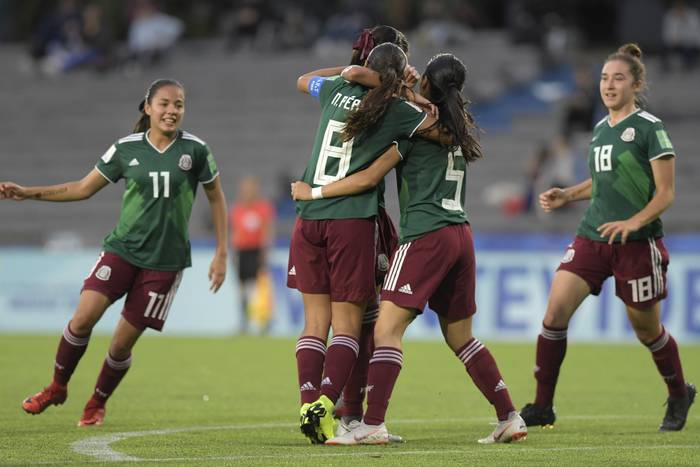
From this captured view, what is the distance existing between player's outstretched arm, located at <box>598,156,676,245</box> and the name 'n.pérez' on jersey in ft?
5.71

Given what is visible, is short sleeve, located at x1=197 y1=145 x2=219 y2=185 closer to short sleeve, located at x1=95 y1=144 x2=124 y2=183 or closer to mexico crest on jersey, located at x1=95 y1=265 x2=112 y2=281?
short sleeve, located at x1=95 y1=144 x2=124 y2=183

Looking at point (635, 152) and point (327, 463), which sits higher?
point (635, 152)

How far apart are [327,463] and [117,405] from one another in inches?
152

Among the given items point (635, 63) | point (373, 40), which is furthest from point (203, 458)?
point (635, 63)

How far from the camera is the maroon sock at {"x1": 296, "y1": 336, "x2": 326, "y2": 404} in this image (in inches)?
287

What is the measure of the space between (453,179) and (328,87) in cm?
91

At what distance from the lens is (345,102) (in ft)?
24.4

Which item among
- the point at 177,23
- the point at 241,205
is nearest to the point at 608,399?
the point at 241,205

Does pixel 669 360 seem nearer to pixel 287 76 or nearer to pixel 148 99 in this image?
pixel 148 99

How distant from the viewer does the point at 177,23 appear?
3052 cm

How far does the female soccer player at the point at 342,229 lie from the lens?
7270 mm

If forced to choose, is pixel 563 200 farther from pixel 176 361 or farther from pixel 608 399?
pixel 176 361

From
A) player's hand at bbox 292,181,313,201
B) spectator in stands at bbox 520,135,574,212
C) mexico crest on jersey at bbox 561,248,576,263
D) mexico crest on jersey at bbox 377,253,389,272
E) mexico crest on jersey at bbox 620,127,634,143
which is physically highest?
spectator in stands at bbox 520,135,574,212

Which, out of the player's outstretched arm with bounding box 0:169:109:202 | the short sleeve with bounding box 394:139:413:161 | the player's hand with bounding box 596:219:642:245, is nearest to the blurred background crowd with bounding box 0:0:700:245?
the player's outstretched arm with bounding box 0:169:109:202
